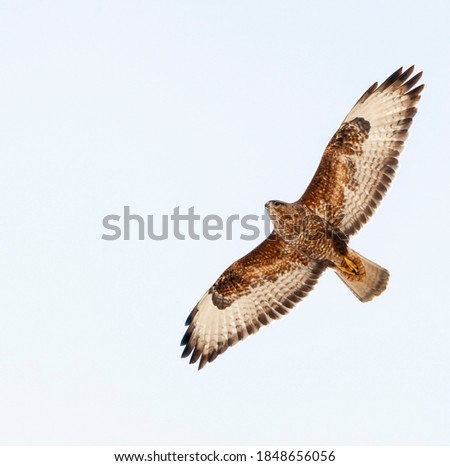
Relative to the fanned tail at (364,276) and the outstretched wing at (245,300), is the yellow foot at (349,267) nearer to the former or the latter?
the fanned tail at (364,276)

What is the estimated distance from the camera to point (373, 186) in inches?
587

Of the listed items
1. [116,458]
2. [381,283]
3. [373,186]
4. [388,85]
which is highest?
[388,85]

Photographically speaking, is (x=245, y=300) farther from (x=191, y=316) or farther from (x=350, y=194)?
(x=350, y=194)

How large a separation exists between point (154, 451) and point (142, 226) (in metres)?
3.42

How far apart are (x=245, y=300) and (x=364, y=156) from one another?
110 inches

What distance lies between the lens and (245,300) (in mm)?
15680

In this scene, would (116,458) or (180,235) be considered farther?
(180,235)

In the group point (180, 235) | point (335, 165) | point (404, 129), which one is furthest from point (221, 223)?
point (404, 129)

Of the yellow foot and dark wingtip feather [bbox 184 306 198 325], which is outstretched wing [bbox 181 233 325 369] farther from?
the yellow foot

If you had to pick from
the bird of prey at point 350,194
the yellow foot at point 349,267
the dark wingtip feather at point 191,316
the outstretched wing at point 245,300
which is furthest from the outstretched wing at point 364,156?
the dark wingtip feather at point 191,316

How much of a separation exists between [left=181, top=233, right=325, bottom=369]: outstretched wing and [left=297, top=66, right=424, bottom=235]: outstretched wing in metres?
0.97

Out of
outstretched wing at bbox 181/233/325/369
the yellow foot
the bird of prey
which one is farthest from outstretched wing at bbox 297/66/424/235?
outstretched wing at bbox 181/233/325/369

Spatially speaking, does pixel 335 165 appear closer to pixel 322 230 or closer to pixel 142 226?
pixel 322 230

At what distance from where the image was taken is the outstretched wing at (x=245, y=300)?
15.5 meters
